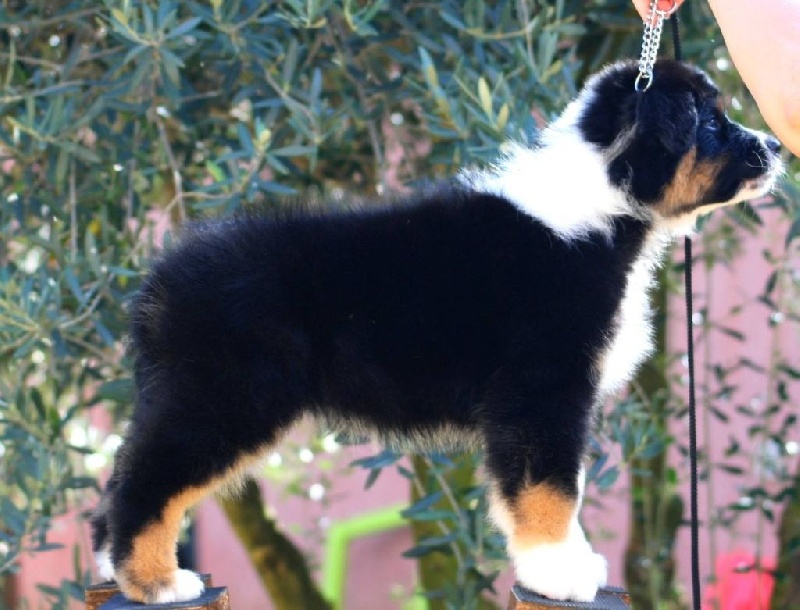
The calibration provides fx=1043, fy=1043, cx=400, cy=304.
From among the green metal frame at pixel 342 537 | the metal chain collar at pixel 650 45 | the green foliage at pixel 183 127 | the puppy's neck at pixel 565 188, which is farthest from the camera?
the green metal frame at pixel 342 537

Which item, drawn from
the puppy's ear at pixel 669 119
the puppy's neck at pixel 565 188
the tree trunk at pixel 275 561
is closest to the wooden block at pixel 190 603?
the puppy's neck at pixel 565 188

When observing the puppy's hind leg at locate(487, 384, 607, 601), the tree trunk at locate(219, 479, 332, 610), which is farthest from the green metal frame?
the puppy's hind leg at locate(487, 384, 607, 601)

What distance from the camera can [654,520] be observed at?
217 inches

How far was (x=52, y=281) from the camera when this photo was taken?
140 inches

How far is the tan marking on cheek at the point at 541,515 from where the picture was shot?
2.60 m

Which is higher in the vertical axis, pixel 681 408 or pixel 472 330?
pixel 472 330

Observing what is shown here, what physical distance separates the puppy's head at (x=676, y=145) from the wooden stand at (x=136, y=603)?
1.50 meters

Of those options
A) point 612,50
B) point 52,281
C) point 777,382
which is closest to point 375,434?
point 52,281

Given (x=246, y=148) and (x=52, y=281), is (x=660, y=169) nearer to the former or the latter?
(x=246, y=148)

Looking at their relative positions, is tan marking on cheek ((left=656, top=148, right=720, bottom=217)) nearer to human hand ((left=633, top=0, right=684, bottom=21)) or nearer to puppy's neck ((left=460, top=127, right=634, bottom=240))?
puppy's neck ((left=460, top=127, right=634, bottom=240))

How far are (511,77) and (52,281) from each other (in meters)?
1.75

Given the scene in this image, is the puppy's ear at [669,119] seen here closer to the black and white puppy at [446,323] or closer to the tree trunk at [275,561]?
the black and white puppy at [446,323]

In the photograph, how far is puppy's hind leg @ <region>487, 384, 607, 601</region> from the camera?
2582 mm

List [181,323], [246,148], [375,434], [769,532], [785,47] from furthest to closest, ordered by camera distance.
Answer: [769,532], [246,148], [375,434], [181,323], [785,47]
